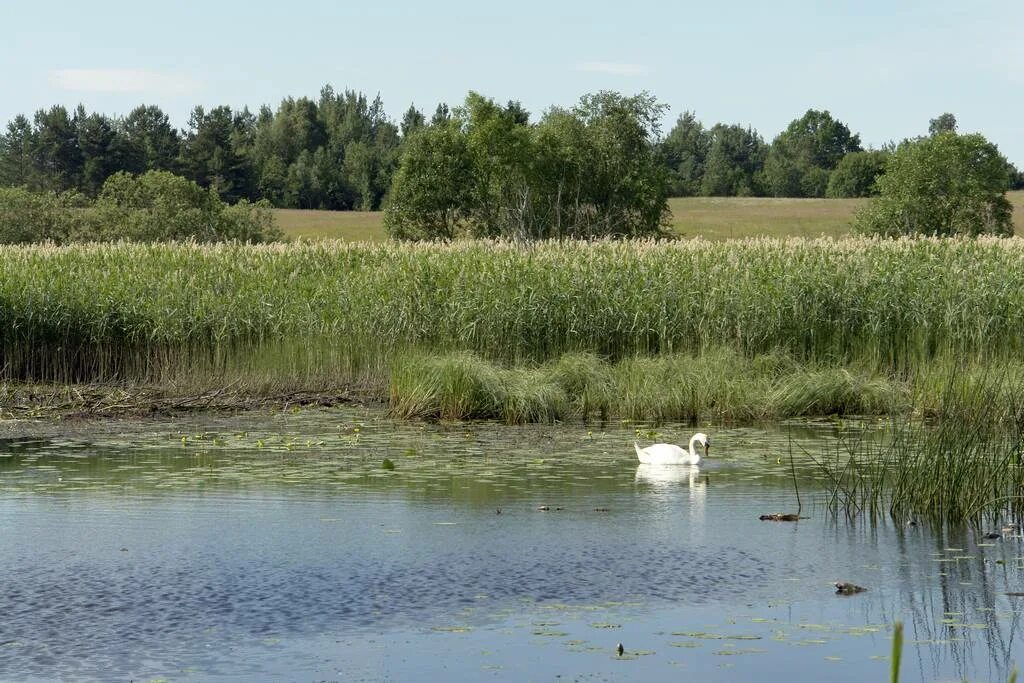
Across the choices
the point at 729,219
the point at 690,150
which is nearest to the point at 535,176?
the point at 729,219

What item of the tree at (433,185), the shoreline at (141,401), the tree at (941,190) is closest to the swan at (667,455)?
the shoreline at (141,401)

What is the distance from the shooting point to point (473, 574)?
9227mm

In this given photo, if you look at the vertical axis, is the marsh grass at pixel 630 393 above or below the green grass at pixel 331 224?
below

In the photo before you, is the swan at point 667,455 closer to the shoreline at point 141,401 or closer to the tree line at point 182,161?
the shoreline at point 141,401

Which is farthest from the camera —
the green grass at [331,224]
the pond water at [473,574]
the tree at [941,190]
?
the green grass at [331,224]

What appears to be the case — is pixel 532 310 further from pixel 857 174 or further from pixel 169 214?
pixel 857 174

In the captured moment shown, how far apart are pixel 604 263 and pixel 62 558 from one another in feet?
45.3

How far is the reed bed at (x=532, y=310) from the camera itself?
20.4 m

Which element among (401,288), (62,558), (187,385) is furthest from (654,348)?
(62,558)

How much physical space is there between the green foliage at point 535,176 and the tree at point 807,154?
2627 inches

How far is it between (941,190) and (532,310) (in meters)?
55.3

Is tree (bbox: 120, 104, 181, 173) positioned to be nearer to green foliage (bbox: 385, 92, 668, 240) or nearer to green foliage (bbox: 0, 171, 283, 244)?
green foliage (bbox: 0, 171, 283, 244)

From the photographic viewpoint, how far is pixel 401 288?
21.5m

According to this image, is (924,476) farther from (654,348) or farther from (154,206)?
(154,206)
